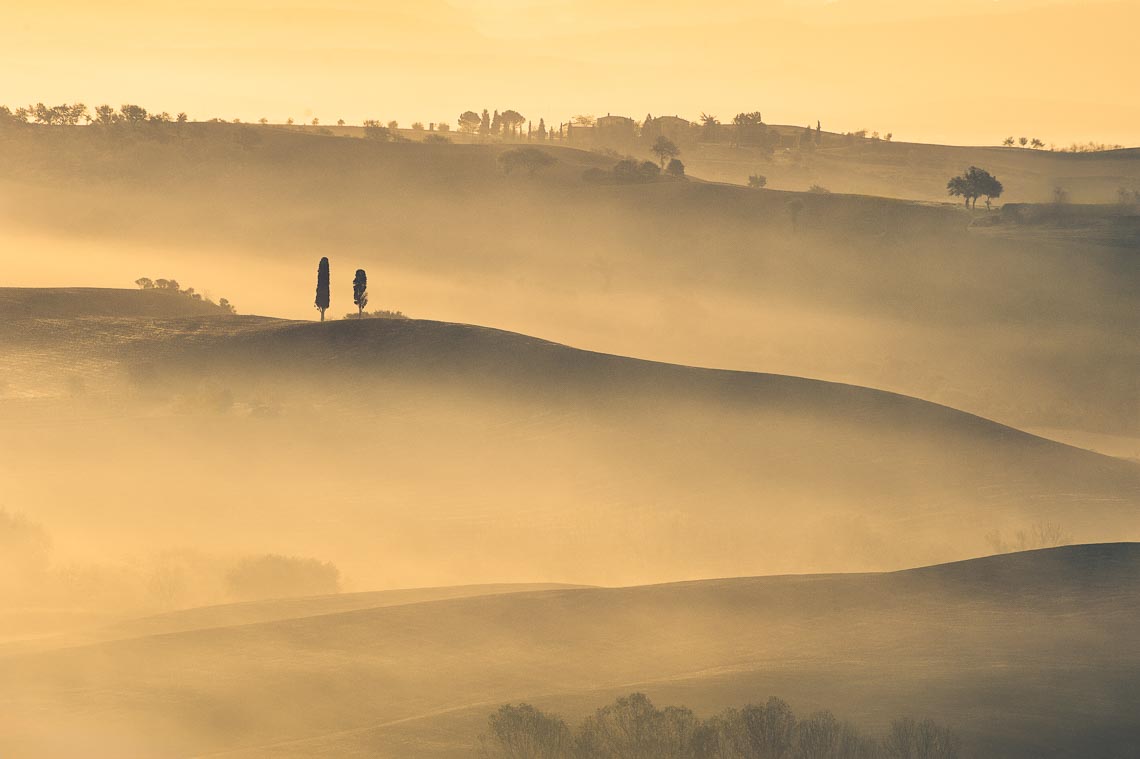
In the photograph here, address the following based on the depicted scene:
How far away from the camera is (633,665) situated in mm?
41750

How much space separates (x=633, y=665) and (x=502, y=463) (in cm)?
3704

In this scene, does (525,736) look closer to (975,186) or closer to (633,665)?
(633,665)

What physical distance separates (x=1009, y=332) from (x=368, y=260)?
85437mm

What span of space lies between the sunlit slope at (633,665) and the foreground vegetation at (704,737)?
1.16 m

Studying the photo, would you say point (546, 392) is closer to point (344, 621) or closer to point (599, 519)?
point (599, 519)

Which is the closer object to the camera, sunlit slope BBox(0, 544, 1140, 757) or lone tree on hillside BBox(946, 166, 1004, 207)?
Answer: sunlit slope BBox(0, 544, 1140, 757)

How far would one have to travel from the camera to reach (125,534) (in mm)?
65812

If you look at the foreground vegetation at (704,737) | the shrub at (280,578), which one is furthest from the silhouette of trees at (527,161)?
the foreground vegetation at (704,737)

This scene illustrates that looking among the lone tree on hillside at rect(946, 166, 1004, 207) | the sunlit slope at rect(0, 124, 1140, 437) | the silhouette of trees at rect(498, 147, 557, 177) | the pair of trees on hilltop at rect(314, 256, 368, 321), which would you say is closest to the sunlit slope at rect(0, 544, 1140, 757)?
the pair of trees on hilltop at rect(314, 256, 368, 321)

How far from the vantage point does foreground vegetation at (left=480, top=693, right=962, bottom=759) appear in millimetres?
32625

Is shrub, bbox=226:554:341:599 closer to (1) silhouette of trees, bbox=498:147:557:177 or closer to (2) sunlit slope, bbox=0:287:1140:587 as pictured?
(2) sunlit slope, bbox=0:287:1140:587

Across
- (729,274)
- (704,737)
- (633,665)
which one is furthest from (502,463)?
(729,274)

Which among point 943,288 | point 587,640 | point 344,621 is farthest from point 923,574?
point 943,288

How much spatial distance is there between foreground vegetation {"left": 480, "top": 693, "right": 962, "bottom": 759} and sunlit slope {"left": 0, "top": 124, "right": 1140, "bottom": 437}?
80449 mm
